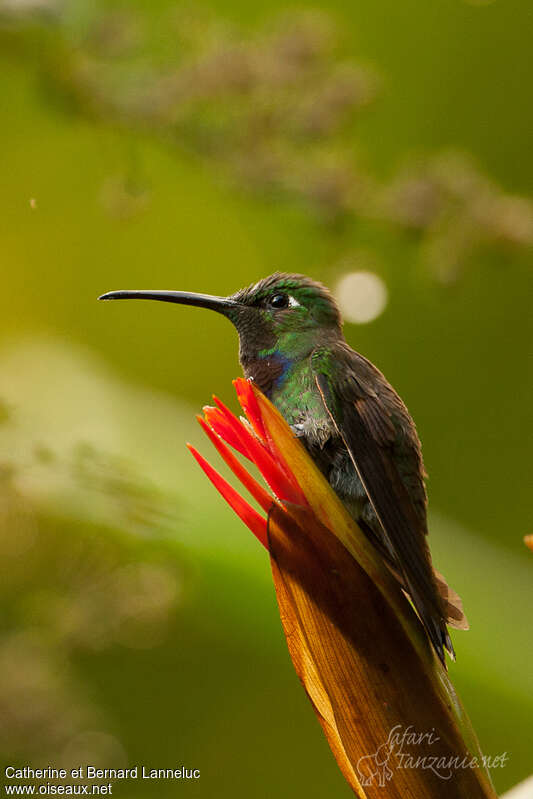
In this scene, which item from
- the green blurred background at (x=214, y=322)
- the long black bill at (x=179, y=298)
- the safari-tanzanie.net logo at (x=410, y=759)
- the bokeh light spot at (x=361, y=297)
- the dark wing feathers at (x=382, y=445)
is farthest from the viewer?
the bokeh light spot at (x=361, y=297)

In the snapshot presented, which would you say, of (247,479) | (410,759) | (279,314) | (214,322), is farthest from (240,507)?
(214,322)

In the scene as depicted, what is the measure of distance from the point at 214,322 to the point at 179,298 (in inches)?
31.3

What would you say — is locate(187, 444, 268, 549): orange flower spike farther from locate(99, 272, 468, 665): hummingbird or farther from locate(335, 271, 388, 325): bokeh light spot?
locate(335, 271, 388, 325): bokeh light spot

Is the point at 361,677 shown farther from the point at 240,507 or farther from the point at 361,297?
the point at 361,297

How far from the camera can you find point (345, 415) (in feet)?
1.65

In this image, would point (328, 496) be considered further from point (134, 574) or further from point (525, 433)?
point (525, 433)

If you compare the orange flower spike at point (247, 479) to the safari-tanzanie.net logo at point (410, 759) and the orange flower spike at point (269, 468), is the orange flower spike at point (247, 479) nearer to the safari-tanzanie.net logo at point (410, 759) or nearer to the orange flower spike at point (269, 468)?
the orange flower spike at point (269, 468)

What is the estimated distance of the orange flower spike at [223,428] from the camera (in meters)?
0.39

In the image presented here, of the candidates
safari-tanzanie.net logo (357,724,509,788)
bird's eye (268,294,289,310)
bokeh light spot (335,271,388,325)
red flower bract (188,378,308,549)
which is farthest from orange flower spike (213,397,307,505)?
bokeh light spot (335,271,388,325)

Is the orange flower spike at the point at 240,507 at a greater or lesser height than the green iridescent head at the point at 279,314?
lesser

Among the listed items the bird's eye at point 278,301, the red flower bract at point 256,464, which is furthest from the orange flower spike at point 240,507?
the bird's eye at point 278,301

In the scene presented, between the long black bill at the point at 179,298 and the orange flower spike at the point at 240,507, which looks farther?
the long black bill at the point at 179,298

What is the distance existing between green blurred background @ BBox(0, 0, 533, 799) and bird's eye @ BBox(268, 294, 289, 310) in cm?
17

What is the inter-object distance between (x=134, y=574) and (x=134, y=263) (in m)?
0.86
